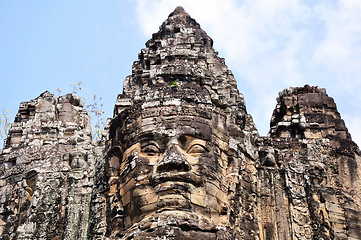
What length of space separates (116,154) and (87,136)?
224 centimetres

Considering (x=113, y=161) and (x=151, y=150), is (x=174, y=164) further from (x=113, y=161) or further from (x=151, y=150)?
(x=113, y=161)

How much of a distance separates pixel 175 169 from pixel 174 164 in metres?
0.13

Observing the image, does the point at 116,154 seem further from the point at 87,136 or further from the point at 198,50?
the point at 198,50

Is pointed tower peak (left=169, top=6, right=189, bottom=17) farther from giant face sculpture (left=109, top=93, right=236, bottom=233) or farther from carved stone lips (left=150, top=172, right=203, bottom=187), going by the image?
carved stone lips (left=150, top=172, right=203, bottom=187)

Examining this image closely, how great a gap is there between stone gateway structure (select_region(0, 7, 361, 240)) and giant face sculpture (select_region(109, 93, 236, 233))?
26 mm

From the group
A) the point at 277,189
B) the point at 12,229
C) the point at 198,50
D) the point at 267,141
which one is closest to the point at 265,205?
the point at 277,189

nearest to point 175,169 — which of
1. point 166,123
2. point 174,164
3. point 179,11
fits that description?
point 174,164

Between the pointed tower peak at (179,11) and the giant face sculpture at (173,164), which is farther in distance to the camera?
the pointed tower peak at (179,11)

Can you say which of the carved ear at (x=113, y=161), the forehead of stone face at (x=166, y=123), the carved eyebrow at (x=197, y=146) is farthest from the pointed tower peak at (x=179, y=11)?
the carved eyebrow at (x=197, y=146)

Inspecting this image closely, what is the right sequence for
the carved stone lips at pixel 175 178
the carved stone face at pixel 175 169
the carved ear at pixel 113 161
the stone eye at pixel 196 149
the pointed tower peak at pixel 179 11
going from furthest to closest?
the pointed tower peak at pixel 179 11 < the carved ear at pixel 113 161 < the stone eye at pixel 196 149 < the carved stone lips at pixel 175 178 < the carved stone face at pixel 175 169

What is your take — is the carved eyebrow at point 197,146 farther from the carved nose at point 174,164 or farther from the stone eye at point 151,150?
the stone eye at point 151,150

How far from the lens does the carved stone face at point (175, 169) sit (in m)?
14.5

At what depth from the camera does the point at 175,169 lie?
14734 mm

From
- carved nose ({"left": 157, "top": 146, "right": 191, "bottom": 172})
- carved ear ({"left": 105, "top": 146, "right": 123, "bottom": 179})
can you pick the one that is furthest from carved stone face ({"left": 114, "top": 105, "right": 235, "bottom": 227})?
Answer: carved ear ({"left": 105, "top": 146, "right": 123, "bottom": 179})
